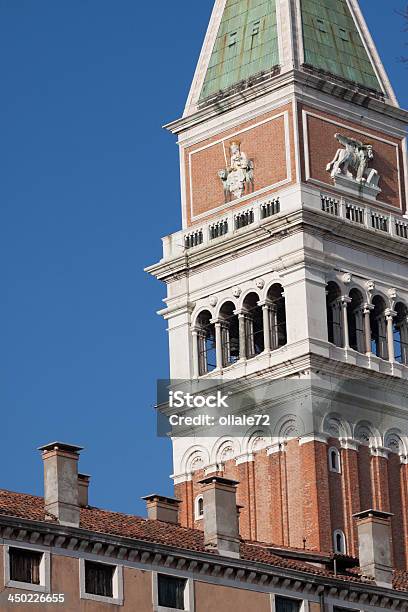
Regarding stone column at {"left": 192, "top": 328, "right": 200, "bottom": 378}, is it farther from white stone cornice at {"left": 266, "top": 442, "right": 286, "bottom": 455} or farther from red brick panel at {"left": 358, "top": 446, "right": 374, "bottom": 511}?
red brick panel at {"left": 358, "top": 446, "right": 374, "bottom": 511}

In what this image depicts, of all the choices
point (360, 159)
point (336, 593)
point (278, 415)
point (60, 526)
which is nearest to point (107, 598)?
point (60, 526)

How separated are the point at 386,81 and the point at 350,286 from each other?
9309 mm

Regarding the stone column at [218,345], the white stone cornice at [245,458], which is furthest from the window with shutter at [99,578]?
the stone column at [218,345]

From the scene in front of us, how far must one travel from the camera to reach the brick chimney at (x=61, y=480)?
63438mm

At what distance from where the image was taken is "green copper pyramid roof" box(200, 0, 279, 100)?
322 feet

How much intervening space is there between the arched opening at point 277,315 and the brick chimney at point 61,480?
29.9 m

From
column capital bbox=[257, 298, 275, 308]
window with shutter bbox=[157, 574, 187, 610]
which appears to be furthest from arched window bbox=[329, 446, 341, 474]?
window with shutter bbox=[157, 574, 187, 610]

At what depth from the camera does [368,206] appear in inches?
3816

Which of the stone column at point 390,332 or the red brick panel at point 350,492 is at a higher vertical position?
the stone column at point 390,332

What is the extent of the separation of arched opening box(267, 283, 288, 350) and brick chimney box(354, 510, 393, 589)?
22193mm

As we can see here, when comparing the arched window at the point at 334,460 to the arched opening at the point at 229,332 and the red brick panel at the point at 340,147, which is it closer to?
the arched opening at the point at 229,332

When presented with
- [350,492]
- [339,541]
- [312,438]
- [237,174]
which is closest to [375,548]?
A: [339,541]

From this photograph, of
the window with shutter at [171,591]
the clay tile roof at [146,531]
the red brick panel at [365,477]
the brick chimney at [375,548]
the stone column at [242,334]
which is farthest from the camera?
the stone column at [242,334]
